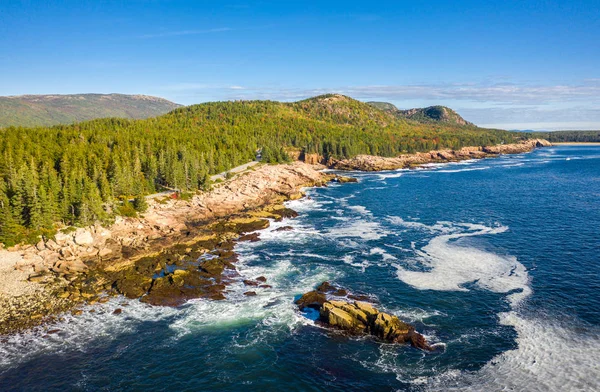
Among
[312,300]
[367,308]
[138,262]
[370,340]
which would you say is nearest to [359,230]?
[312,300]

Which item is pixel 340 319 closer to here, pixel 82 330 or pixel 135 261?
pixel 82 330

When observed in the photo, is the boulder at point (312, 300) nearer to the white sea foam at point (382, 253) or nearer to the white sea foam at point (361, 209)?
the white sea foam at point (382, 253)

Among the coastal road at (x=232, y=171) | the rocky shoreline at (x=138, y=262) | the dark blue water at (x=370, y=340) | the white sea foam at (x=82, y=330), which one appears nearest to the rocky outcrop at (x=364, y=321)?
the rocky shoreline at (x=138, y=262)

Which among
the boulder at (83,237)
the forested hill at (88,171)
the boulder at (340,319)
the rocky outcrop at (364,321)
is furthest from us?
the forested hill at (88,171)

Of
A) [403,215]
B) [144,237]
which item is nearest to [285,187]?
[403,215]

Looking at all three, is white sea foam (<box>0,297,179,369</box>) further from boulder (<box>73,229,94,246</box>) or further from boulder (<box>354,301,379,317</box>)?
boulder (<box>354,301,379,317</box>)

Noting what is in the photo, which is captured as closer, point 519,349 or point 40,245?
point 519,349

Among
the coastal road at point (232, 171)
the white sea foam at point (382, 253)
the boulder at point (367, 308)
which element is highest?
the coastal road at point (232, 171)
